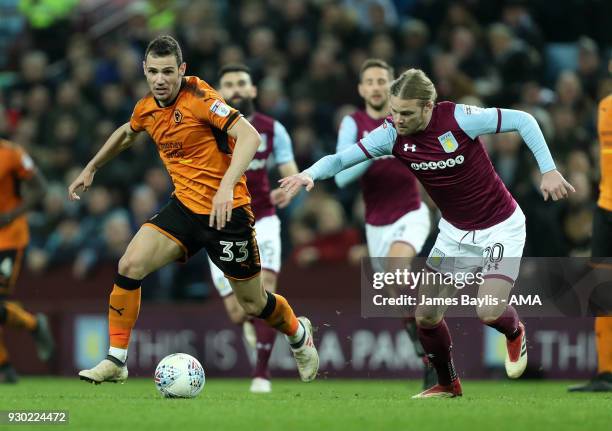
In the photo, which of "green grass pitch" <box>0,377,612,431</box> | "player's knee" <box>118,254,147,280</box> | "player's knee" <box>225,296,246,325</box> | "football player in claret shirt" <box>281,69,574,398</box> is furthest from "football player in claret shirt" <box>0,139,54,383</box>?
"football player in claret shirt" <box>281,69,574,398</box>

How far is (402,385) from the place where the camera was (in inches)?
456

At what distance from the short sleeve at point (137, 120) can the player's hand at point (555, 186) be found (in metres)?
2.71

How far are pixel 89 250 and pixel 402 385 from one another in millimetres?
4661

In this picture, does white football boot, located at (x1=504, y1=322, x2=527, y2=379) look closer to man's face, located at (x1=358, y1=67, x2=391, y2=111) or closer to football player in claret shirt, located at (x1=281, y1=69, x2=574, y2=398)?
football player in claret shirt, located at (x1=281, y1=69, x2=574, y2=398)

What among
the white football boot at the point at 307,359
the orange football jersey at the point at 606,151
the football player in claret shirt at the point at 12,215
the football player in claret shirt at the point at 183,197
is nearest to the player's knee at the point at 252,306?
the football player in claret shirt at the point at 183,197

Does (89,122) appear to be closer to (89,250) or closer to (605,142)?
(89,250)

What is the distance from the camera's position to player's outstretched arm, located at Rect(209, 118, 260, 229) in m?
7.84

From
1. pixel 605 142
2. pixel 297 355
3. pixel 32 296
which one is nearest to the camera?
pixel 297 355

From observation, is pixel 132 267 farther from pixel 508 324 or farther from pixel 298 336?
pixel 508 324

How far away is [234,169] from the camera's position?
798cm

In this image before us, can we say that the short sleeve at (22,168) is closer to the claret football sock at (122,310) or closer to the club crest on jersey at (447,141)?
the claret football sock at (122,310)

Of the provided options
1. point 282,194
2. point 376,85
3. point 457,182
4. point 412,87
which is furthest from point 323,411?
point 376,85

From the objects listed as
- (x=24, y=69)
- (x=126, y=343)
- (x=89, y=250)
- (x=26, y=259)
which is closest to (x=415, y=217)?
(x=126, y=343)

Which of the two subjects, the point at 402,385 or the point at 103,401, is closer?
the point at 103,401
